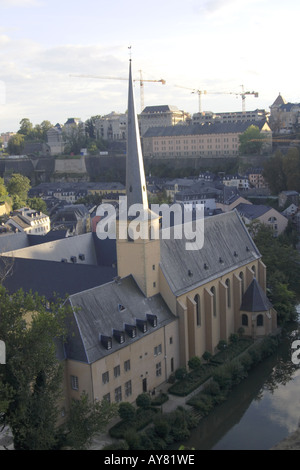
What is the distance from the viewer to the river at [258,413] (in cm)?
3025

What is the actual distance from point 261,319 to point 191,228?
9688 mm

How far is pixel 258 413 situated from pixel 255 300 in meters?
12.9

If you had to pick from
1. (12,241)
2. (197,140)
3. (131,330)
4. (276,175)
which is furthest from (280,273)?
(197,140)

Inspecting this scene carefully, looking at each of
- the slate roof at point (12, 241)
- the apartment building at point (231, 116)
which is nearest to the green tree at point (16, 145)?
the apartment building at point (231, 116)

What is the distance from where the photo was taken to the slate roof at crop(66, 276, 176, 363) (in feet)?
103

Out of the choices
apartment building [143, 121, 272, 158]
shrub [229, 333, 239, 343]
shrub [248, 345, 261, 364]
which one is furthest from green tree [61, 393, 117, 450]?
apartment building [143, 121, 272, 158]

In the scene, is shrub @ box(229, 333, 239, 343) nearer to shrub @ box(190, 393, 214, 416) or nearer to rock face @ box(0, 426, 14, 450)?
shrub @ box(190, 393, 214, 416)

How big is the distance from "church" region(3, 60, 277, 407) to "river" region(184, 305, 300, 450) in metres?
4.45

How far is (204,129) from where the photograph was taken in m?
138

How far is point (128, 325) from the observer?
33.9 metres

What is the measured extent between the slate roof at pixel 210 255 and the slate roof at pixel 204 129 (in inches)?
3379

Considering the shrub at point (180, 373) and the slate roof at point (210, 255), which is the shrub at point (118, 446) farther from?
the slate roof at point (210, 255)
